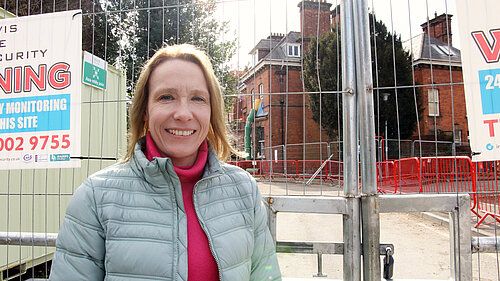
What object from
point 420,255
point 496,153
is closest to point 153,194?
point 496,153

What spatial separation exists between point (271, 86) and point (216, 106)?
67 centimetres

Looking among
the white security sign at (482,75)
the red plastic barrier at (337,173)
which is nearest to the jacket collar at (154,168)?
the red plastic barrier at (337,173)

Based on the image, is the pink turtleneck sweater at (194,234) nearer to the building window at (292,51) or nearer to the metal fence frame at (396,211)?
the metal fence frame at (396,211)

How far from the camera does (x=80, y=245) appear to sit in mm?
1142

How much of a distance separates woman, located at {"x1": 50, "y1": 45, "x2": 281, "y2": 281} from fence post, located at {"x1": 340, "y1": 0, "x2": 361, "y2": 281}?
1.85ft

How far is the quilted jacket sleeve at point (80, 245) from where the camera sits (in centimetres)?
112

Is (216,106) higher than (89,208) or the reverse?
higher

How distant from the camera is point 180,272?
1.17 metres

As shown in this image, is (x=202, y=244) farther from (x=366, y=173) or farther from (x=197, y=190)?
(x=366, y=173)

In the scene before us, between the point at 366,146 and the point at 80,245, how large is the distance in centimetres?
152

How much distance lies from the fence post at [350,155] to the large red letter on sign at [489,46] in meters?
0.78

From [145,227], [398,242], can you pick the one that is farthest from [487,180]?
[398,242]

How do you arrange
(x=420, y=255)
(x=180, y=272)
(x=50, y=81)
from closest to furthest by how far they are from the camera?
(x=180, y=272)
(x=50, y=81)
(x=420, y=255)

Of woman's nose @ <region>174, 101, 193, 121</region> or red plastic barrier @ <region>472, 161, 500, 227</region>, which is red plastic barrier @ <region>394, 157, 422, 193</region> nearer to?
red plastic barrier @ <region>472, 161, 500, 227</region>
